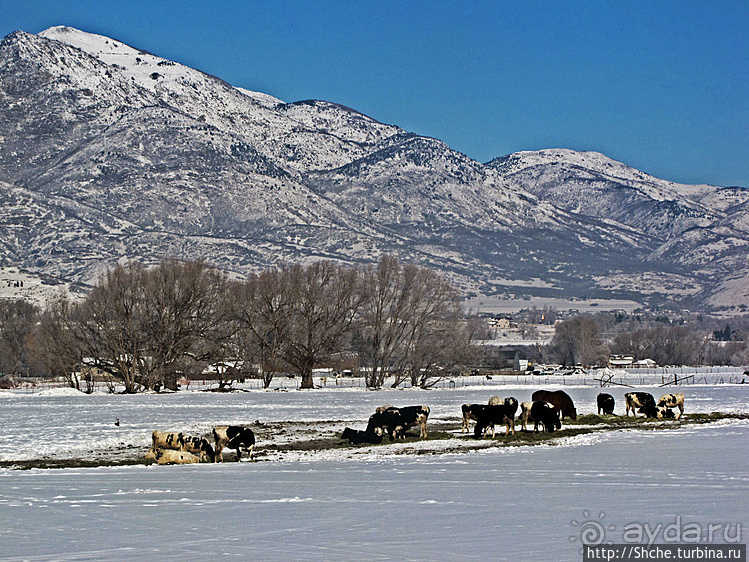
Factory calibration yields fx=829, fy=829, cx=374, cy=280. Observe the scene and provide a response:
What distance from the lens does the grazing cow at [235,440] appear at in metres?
22.8

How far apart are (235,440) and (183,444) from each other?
1.60 metres

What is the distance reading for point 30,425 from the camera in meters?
32.1

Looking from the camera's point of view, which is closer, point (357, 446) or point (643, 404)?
point (357, 446)

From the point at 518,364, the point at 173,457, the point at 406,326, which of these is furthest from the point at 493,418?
the point at 518,364

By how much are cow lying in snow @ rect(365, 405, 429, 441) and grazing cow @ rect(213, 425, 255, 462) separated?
5279 mm

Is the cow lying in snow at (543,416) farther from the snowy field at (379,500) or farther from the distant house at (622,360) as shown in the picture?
the distant house at (622,360)

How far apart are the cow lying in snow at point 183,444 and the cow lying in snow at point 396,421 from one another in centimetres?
603

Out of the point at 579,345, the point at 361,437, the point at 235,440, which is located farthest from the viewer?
the point at 579,345

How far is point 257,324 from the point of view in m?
73.5

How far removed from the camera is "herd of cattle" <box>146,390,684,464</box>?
2281 cm

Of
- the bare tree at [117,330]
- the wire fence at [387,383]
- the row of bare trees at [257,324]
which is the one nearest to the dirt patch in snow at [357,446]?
the bare tree at [117,330]

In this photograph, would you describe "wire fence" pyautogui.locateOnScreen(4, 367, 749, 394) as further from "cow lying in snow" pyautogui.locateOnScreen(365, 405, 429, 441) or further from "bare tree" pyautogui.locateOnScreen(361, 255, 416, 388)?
"cow lying in snow" pyautogui.locateOnScreen(365, 405, 429, 441)

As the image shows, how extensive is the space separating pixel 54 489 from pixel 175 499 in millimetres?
3139

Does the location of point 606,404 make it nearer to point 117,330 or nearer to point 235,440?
point 235,440
